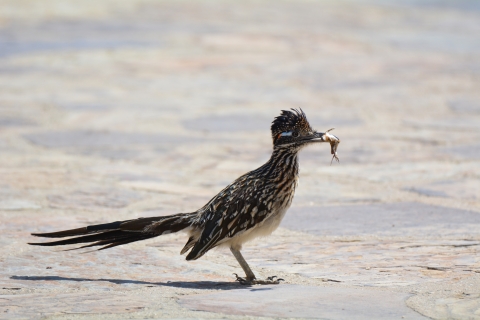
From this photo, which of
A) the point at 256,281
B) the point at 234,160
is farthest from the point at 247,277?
the point at 234,160

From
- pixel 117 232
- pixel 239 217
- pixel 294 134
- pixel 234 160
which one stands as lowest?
pixel 117 232

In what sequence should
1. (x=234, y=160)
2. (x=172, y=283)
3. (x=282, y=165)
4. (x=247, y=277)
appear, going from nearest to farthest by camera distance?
1. (x=172, y=283)
2. (x=247, y=277)
3. (x=282, y=165)
4. (x=234, y=160)

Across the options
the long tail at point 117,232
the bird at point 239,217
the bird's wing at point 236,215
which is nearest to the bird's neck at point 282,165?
the bird at point 239,217

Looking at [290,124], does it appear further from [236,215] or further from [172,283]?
[172,283]

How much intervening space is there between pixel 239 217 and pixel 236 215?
0.02m

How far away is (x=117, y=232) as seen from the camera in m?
5.07

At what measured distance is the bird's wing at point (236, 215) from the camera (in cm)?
507

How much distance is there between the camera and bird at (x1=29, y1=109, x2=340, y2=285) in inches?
199

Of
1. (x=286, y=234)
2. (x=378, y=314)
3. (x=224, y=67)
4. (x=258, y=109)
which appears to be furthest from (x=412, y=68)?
(x=378, y=314)

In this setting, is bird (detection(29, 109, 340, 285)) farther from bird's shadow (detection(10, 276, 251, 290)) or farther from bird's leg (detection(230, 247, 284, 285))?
bird's shadow (detection(10, 276, 251, 290))

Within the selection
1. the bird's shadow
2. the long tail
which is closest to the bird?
the long tail

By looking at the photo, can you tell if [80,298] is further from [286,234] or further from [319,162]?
[319,162]

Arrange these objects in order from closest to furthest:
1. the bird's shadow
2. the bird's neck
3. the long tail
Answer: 1. the bird's shadow
2. the long tail
3. the bird's neck

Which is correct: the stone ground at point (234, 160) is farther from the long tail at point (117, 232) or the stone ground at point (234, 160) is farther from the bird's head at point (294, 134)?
the bird's head at point (294, 134)
